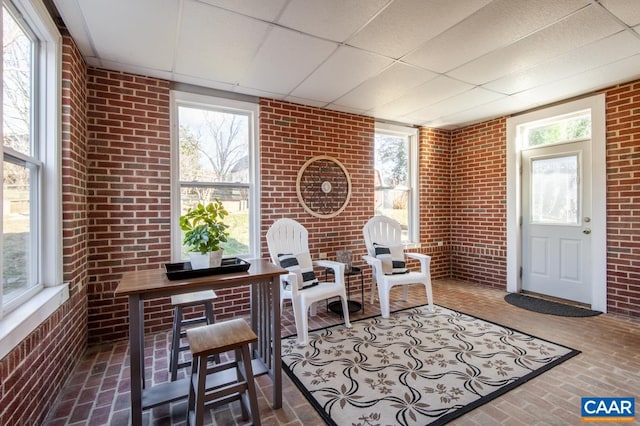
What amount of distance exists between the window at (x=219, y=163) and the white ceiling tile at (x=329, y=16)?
1568mm

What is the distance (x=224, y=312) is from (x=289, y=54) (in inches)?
111

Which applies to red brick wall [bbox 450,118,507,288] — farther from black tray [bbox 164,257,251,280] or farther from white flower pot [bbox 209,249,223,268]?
white flower pot [bbox 209,249,223,268]

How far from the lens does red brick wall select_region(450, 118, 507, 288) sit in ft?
15.0

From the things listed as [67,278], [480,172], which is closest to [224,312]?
[67,278]

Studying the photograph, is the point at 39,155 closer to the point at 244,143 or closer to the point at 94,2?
the point at 94,2

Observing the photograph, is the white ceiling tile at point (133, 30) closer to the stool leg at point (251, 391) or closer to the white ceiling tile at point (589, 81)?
the stool leg at point (251, 391)

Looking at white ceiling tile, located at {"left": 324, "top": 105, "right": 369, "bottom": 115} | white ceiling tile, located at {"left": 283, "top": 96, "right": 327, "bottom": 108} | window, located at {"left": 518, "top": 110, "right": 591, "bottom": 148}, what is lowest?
window, located at {"left": 518, "top": 110, "right": 591, "bottom": 148}

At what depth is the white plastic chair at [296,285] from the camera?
2.78 meters

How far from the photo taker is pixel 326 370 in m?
2.32

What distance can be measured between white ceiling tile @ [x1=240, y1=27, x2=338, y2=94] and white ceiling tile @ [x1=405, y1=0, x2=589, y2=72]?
33.2 inches

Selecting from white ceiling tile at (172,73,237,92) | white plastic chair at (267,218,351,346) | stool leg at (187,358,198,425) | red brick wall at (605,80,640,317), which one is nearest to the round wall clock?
white plastic chair at (267,218,351,346)

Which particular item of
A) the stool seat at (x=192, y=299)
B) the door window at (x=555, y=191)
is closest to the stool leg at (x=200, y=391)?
the stool seat at (x=192, y=299)

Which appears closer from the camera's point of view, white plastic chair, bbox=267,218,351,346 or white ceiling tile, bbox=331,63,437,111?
white plastic chair, bbox=267,218,351,346

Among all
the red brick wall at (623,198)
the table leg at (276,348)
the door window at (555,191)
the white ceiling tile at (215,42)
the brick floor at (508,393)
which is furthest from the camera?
the door window at (555,191)
